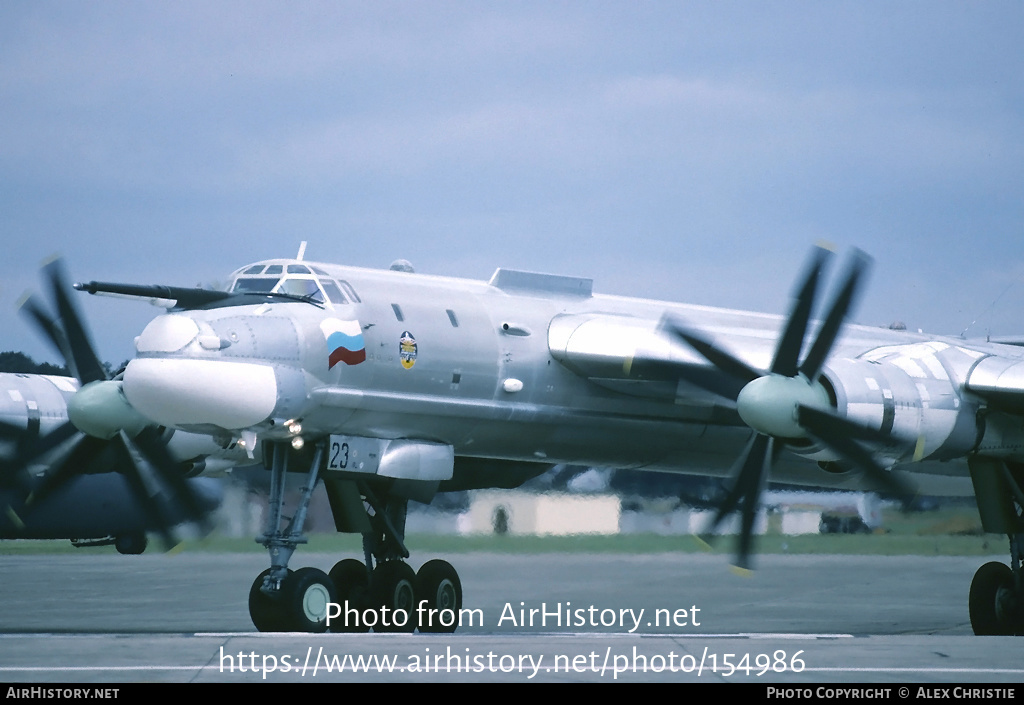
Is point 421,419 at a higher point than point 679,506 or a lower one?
higher

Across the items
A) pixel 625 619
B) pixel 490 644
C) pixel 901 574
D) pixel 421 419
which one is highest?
pixel 421 419

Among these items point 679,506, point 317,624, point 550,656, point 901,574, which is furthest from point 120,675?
point 901,574

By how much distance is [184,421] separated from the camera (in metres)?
12.5

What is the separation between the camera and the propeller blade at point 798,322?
42.2 feet

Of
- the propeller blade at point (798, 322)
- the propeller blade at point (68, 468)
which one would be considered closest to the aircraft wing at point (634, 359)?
the propeller blade at point (798, 322)

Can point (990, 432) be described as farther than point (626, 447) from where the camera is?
No

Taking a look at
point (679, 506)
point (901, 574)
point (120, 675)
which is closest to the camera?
point (120, 675)

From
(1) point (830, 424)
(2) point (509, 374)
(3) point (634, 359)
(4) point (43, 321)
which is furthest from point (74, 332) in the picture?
(1) point (830, 424)

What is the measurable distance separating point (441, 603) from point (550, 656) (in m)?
4.95

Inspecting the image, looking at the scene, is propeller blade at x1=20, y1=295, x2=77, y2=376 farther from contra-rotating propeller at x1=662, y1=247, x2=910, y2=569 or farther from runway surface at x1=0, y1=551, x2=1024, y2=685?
contra-rotating propeller at x1=662, y1=247, x2=910, y2=569

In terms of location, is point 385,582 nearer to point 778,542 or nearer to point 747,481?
point 747,481

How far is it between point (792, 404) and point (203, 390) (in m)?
5.10

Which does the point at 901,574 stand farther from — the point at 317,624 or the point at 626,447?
the point at 317,624

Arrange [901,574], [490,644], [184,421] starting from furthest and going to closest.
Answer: [901,574] < [184,421] < [490,644]
